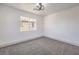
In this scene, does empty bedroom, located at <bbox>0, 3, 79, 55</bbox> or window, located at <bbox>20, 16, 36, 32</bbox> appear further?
window, located at <bbox>20, 16, 36, 32</bbox>

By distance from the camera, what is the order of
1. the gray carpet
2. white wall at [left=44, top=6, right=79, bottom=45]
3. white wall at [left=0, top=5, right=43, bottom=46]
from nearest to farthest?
the gray carpet → white wall at [left=0, top=5, right=43, bottom=46] → white wall at [left=44, top=6, right=79, bottom=45]

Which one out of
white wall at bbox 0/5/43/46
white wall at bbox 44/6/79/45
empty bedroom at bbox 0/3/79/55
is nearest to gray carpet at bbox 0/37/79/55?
empty bedroom at bbox 0/3/79/55

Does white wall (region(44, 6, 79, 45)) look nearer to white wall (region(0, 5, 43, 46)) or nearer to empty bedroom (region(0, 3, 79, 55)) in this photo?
empty bedroom (region(0, 3, 79, 55))

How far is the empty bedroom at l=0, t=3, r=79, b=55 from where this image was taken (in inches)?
116

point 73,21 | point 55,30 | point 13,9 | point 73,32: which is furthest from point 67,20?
point 13,9

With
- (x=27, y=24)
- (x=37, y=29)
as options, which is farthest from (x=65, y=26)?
(x=27, y=24)

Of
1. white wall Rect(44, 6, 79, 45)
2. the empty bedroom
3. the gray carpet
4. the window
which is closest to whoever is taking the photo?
the gray carpet

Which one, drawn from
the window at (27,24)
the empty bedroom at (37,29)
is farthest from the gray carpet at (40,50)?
the window at (27,24)

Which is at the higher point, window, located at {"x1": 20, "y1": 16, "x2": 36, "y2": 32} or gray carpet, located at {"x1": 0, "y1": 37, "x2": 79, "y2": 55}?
window, located at {"x1": 20, "y1": 16, "x2": 36, "y2": 32}

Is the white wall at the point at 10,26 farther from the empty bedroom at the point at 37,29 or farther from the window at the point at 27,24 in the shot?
the window at the point at 27,24

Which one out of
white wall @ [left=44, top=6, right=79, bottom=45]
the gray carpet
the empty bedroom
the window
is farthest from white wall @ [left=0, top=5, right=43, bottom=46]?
white wall @ [left=44, top=6, right=79, bottom=45]
